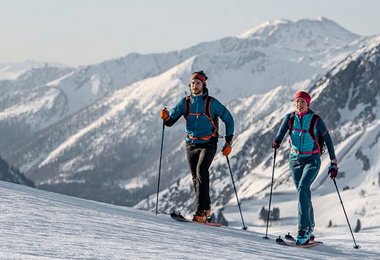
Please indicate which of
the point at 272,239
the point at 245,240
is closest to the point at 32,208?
the point at 245,240

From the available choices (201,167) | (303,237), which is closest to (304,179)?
(303,237)

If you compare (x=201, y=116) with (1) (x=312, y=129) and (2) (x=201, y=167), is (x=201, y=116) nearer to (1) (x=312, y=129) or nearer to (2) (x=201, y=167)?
(2) (x=201, y=167)

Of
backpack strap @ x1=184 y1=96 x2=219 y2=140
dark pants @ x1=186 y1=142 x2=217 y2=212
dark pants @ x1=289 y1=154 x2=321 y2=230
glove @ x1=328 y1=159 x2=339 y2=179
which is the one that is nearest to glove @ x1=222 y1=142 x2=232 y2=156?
dark pants @ x1=186 y1=142 x2=217 y2=212

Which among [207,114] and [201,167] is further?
[201,167]

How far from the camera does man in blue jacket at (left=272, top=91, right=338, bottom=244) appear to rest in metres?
14.6

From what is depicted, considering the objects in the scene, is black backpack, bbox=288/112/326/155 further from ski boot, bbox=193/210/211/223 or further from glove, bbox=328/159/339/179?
ski boot, bbox=193/210/211/223

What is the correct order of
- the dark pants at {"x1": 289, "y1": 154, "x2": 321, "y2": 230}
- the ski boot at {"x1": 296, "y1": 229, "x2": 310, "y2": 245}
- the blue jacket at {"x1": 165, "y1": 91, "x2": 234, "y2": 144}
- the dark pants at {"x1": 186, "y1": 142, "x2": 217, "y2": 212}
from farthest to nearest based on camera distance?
the dark pants at {"x1": 186, "y1": 142, "x2": 217, "y2": 212}
the blue jacket at {"x1": 165, "y1": 91, "x2": 234, "y2": 144}
the dark pants at {"x1": 289, "y1": 154, "x2": 321, "y2": 230}
the ski boot at {"x1": 296, "y1": 229, "x2": 310, "y2": 245}

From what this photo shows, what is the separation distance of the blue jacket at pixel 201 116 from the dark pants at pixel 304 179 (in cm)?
193

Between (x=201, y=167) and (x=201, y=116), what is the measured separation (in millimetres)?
1269

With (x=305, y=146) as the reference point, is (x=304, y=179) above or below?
below

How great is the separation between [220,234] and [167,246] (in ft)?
10.5

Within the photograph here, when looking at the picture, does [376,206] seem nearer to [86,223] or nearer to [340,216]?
[340,216]

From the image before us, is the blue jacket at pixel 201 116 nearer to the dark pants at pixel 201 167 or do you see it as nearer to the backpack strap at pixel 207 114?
the backpack strap at pixel 207 114

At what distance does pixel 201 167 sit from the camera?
1598 cm
